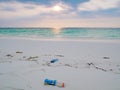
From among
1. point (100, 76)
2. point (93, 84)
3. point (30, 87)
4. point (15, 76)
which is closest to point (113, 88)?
point (93, 84)

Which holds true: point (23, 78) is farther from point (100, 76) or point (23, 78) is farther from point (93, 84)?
point (100, 76)

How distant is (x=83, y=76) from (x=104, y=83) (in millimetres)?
539

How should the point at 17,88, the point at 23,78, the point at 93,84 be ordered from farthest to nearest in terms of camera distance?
the point at 23,78 < the point at 93,84 < the point at 17,88

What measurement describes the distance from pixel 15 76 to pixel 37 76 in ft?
1.73

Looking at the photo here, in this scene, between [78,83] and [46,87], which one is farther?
[78,83]

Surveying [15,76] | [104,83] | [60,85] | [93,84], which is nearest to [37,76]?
[15,76]

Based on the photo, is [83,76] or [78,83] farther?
[83,76]

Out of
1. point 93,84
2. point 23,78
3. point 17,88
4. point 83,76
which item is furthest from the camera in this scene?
point 83,76

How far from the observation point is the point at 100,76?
3.03 metres

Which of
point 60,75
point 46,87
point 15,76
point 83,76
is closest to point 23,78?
point 15,76

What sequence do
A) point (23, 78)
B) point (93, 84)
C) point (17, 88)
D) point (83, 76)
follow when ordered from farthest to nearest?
point (83, 76) → point (23, 78) → point (93, 84) → point (17, 88)

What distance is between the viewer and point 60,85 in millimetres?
2490

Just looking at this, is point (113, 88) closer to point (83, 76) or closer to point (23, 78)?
point (83, 76)

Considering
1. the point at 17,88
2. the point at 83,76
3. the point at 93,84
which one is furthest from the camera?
the point at 83,76
